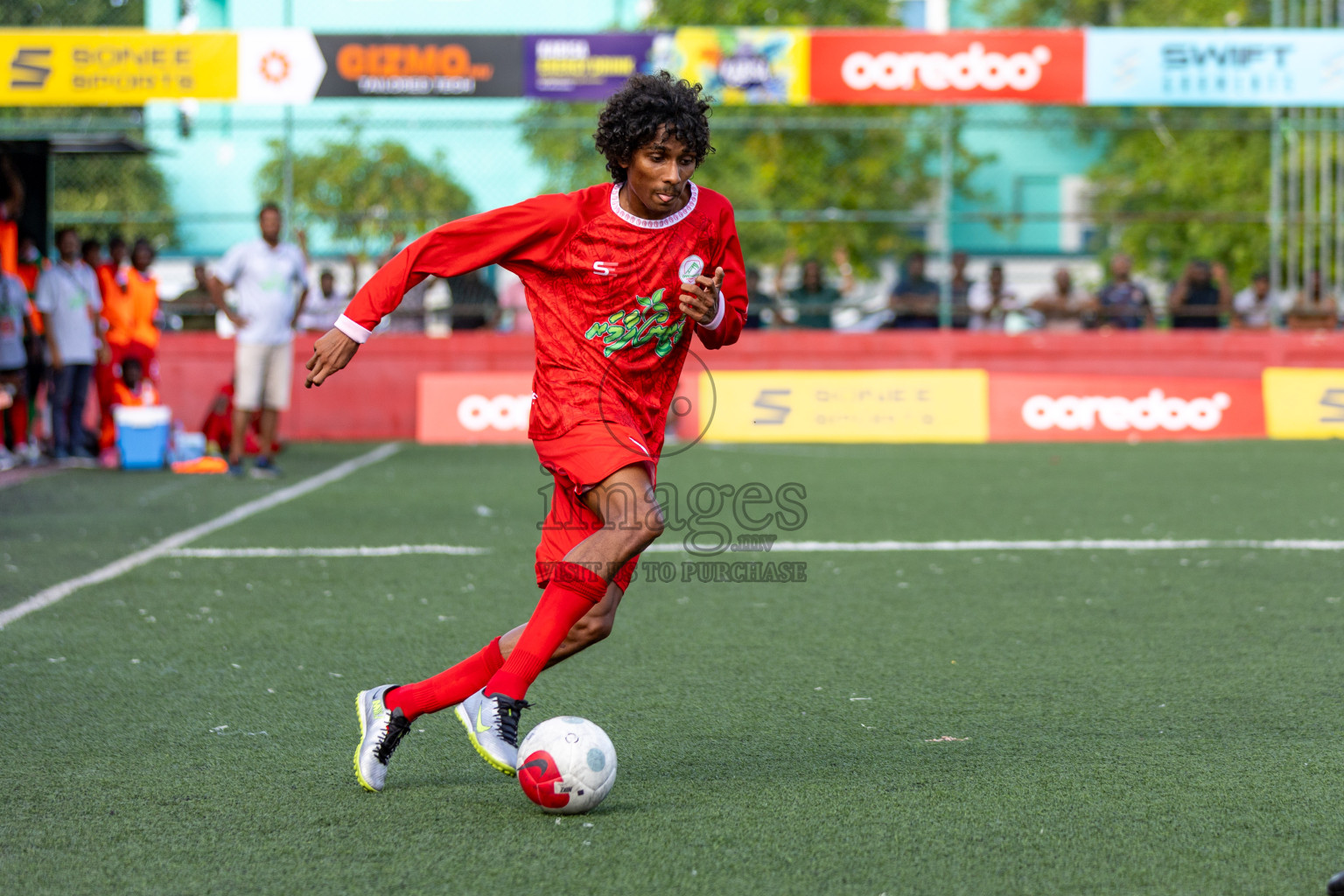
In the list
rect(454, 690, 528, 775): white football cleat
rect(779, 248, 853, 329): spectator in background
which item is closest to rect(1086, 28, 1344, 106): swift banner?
rect(779, 248, 853, 329): spectator in background

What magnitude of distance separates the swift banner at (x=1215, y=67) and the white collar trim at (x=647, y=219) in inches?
525

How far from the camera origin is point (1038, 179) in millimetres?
36781

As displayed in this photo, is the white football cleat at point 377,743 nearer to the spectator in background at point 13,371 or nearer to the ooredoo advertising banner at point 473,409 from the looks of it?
the spectator in background at point 13,371

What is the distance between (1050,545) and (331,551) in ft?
13.9

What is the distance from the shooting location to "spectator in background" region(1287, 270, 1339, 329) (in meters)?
17.2

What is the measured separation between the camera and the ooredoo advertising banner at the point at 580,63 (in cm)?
1602

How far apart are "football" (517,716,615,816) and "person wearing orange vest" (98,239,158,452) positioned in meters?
11.4

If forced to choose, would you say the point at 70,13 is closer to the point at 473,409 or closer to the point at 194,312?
the point at 194,312

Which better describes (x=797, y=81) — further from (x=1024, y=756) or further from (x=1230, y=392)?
(x=1024, y=756)

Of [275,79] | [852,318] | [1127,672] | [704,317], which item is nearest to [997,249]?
[852,318]

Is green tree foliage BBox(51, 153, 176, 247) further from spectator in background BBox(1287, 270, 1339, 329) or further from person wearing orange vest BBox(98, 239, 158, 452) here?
spectator in background BBox(1287, 270, 1339, 329)

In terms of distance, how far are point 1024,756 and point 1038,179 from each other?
34450mm

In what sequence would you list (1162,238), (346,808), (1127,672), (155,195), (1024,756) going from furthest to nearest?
(1162,238), (155,195), (1127,672), (1024,756), (346,808)

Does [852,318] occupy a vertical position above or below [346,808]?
above
